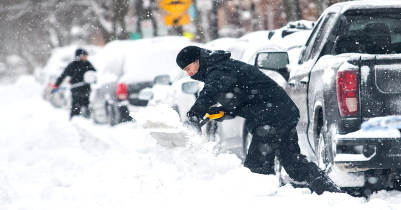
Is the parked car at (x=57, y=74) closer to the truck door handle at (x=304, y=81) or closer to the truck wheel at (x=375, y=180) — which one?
the truck door handle at (x=304, y=81)

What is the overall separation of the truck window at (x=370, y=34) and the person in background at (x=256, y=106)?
1.05m

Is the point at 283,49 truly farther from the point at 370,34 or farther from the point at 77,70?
the point at 77,70

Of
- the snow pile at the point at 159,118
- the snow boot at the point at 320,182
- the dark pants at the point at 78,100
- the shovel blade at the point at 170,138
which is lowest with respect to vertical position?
the dark pants at the point at 78,100

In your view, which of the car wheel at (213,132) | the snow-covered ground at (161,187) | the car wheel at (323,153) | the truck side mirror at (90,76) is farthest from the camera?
the truck side mirror at (90,76)

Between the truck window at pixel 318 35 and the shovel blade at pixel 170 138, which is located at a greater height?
the truck window at pixel 318 35

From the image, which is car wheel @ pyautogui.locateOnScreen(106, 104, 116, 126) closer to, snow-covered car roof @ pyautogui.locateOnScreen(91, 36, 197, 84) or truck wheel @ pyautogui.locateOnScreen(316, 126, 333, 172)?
snow-covered car roof @ pyautogui.locateOnScreen(91, 36, 197, 84)

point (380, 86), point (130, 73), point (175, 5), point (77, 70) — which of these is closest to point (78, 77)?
point (77, 70)

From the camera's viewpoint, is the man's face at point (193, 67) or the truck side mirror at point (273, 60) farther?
the truck side mirror at point (273, 60)

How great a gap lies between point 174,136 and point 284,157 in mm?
956

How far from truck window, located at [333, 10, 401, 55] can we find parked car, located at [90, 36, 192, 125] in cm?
808

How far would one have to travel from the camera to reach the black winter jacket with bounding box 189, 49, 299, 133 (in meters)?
5.64

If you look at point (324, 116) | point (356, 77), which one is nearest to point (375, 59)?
point (356, 77)

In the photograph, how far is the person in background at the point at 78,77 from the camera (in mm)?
15672

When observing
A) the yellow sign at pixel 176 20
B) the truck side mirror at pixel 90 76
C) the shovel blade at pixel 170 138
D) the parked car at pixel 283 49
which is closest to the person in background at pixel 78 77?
the truck side mirror at pixel 90 76
